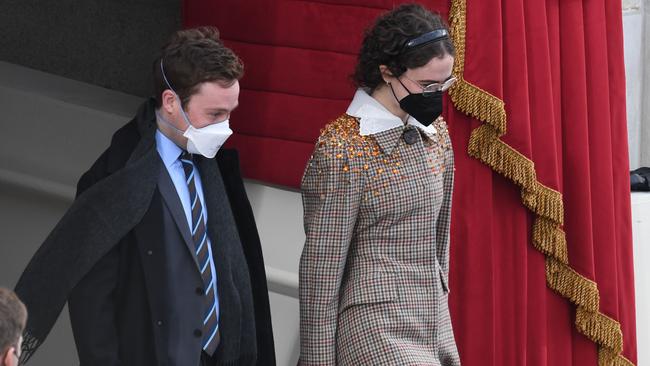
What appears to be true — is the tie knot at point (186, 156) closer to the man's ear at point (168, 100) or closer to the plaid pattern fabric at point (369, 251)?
the man's ear at point (168, 100)

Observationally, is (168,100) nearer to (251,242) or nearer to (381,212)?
(251,242)

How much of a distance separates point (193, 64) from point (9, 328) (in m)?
0.85

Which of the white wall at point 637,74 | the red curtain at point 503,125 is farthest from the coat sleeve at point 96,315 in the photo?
the white wall at point 637,74

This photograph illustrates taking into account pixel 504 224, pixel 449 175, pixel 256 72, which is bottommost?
pixel 504 224

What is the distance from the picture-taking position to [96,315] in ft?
7.95

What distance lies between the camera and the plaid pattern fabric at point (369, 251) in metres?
2.70

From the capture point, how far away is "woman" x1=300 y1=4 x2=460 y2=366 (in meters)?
2.71

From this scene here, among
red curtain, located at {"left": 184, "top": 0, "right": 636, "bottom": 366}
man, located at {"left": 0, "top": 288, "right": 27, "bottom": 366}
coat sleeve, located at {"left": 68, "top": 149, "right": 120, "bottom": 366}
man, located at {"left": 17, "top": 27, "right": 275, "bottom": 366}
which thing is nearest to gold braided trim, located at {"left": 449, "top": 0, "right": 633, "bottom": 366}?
red curtain, located at {"left": 184, "top": 0, "right": 636, "bottom": 366}

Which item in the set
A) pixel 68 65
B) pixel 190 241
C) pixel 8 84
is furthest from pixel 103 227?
pixel 68 65

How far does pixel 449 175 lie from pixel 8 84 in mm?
1671

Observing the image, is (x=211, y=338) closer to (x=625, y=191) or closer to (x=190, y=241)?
(x=190, y=241)

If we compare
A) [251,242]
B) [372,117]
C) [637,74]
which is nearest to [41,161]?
[251,242]

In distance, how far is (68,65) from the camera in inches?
171

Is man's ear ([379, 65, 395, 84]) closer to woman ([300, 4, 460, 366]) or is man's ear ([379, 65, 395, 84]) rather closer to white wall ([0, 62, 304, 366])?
woman ([300, 4, 460, 366])
